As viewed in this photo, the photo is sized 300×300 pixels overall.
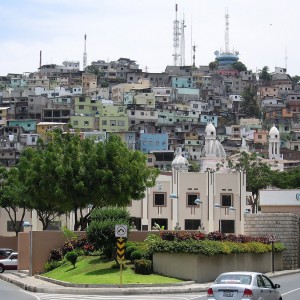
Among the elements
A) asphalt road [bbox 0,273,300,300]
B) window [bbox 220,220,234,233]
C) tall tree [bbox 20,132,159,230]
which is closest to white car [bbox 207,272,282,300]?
asphalt road [bbox 0,273,300,300]

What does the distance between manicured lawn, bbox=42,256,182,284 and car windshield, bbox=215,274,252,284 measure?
35.7 ft

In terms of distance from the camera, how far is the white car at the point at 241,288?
91.9 feet

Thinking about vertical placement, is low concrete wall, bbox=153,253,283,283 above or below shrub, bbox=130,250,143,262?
below

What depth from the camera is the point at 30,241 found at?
50188 mm

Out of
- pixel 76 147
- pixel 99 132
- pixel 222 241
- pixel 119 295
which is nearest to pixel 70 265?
pixel 222 241

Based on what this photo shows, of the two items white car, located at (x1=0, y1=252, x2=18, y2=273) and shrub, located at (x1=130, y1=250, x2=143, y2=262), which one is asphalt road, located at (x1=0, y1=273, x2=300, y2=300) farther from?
white car, located at (x1=0, y1=252, x2=18, y2=273)

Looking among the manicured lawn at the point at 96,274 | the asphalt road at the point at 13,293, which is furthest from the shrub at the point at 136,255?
the asphalt road at the point at 13,293

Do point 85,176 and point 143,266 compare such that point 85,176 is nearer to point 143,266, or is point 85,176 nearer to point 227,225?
point 143,266

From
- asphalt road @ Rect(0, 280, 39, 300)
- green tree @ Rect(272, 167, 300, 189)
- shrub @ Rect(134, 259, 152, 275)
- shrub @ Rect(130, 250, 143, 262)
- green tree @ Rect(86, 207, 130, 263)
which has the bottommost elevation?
asphalt road @ Rect(0, 280, 39, 300)

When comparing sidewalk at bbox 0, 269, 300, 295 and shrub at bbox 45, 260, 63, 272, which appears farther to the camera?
shrub at bbox 45, 260, 63, 272

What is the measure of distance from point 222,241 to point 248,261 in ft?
11.5

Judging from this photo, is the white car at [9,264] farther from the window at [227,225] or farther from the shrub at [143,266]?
the window at [227,225]

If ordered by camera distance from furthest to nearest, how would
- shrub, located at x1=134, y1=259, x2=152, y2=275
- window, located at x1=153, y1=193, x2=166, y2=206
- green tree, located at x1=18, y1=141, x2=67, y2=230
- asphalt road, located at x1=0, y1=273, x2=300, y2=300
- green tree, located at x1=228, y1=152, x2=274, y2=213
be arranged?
green tree, located at x1=228, y1=152, x2=274, y2=213 → window, located at x1=153, y1=193, x2=166, y2=206 → green tree, located at x1=18, y1=141, x2=67, y2=230 → shrub, located at x1=134, y1=259, x2=152, y2=275 → asphalt road, located at x1=0, y1=273, x2=300, y2=300

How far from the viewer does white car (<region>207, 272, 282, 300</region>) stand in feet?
91.9
